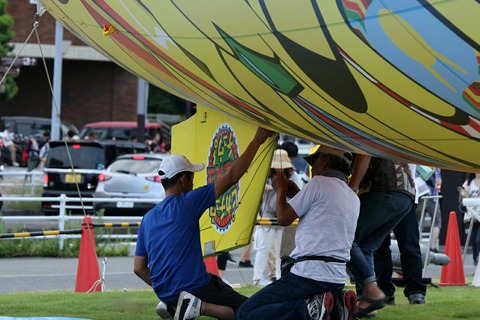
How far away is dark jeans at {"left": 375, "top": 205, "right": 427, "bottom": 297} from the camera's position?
9.25 meters

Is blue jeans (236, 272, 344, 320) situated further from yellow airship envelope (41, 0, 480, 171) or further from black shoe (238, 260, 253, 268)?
black shoe (238, 260, 253, 268)

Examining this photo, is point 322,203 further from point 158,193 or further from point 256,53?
point 158,193

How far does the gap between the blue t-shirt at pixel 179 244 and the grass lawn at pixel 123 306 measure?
1155 mm

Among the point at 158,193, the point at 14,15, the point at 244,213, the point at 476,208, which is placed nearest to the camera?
the point at 244,213

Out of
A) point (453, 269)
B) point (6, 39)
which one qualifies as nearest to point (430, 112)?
point (453, 269)

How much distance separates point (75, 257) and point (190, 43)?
34.2ft

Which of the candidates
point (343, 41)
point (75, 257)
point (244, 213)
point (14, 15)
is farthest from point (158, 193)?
point (14, 15)

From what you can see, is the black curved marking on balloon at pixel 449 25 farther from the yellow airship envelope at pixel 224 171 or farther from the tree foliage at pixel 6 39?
the tree foliage at pixel 6 39

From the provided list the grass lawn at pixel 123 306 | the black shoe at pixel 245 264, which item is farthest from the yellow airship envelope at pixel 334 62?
the black shoe at pixel 245 264

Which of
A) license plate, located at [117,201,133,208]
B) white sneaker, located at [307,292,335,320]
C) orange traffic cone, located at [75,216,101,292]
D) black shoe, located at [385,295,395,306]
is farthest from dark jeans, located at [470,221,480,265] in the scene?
white sneaker, located at [307,292,335,320]

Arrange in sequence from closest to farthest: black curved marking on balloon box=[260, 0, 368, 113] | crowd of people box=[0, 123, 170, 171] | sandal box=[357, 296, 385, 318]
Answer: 1. black curved marking on balloon box=[260, 0, 368, 113]
2. sandal box=[357, 296, 385, 318]
3. crowd of people box=[0, 123, 170, 171]

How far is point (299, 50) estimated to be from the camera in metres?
5.57

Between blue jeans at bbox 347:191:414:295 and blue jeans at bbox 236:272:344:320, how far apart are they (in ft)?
3.53

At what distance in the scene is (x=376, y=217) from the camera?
28.2 ft
